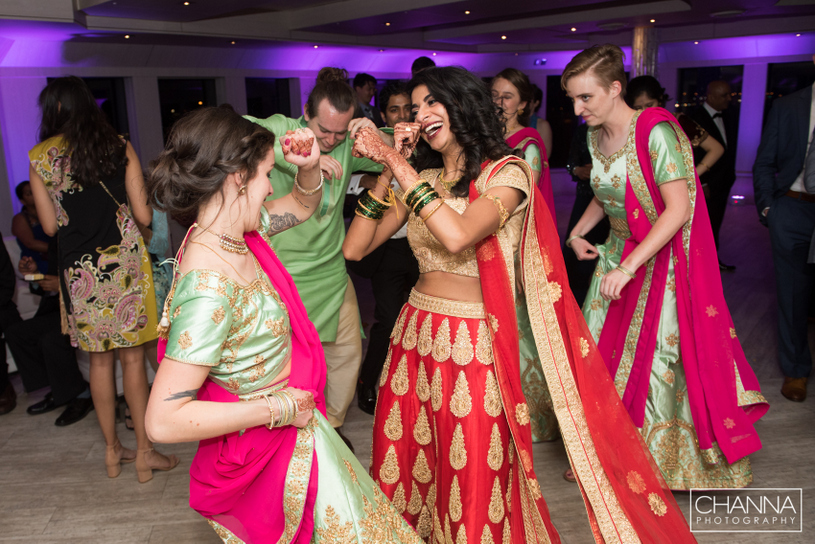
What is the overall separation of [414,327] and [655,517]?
87cm

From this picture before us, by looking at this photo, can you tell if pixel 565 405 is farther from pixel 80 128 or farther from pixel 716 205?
pixel 716 205

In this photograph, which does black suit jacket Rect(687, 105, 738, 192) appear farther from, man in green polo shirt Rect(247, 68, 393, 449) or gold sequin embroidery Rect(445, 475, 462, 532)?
gold sequin embroidery Rect(445, 475, 462, 532)

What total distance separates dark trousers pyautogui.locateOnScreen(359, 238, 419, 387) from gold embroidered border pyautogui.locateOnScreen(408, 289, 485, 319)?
139 cm

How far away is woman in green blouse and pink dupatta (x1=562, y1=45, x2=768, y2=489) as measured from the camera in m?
2.18

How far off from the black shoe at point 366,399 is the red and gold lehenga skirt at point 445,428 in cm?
142

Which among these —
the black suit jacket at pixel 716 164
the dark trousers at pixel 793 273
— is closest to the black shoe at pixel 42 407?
the dark trousers at pixel 793 273

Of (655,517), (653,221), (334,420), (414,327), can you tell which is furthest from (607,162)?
(334,420)

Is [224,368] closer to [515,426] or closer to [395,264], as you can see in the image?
[515,426]

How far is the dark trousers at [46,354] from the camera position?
10.8ft

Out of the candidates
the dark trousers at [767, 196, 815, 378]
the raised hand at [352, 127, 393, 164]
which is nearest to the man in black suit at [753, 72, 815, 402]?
the dark trousers at [767, 196, 815, 378]

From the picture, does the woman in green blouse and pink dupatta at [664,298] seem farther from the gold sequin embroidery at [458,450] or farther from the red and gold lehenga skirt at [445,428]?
the gold sequin embroidery at [458,450]

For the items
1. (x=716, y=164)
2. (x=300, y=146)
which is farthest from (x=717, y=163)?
(x=300, y=146)

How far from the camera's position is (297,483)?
1.26 meters

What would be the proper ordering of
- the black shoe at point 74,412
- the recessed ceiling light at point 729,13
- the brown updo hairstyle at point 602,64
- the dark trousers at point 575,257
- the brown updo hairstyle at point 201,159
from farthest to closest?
the recessed ceiling light at point 729,13
the dark trousers at point 575,257
the black shoe at point 74,412
the brown updo hairstyle at point 602,64
the brown updo hairstyle at point 201,159
